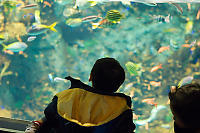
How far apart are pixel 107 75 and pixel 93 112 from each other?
0.81 feet

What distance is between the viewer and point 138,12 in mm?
5258

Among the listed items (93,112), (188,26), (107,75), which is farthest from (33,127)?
(188,26)

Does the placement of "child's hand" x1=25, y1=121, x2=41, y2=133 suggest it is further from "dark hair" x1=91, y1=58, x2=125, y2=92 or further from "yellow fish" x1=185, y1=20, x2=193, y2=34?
"yellow fish" x1=185, y1=20, x2=193, y2=34

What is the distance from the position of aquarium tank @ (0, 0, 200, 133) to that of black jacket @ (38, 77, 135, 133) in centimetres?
387

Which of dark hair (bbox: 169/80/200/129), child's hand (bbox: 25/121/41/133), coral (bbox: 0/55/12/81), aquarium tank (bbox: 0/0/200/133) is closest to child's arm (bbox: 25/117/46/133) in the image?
child's hand (bbox: 25/121/41/133)

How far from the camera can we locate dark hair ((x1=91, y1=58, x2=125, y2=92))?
44.4 inches

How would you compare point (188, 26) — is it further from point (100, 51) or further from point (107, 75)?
point (107, 75)

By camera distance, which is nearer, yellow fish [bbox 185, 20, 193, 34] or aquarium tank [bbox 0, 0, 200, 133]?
aquarium tank [bbox 0, 0, 200, 133]

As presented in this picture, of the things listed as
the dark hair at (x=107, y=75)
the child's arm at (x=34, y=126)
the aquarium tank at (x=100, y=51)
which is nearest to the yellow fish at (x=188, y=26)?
the aquarium tank at (x=100, y=51)

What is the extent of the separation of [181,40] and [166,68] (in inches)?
39.1

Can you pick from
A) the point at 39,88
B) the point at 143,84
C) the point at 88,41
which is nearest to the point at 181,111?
the point at 143,84

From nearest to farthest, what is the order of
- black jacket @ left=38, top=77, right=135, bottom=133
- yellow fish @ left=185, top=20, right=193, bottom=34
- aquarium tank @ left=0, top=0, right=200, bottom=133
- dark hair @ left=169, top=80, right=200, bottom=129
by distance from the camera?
dark hair @ left=169, top=80, right=200, bottom=129 → black jacket @ left=38, top=77, right=135, bottom=133 → aquarium tank @ left=0, top=0, right=200, bottom=133 → yellow fish @ left=185, top=20, right=193, bottom=34

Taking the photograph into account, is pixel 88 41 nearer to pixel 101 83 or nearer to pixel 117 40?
pixel 117 40

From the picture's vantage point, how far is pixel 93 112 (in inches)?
42.0
